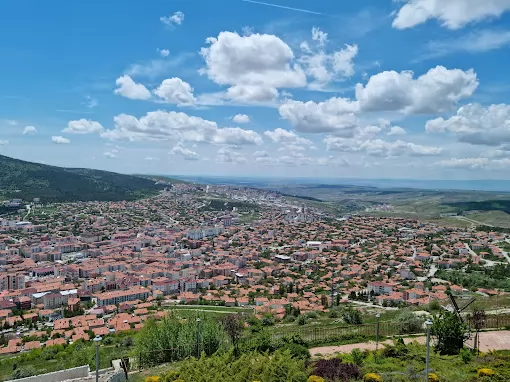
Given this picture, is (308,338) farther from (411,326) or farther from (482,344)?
(482,344)

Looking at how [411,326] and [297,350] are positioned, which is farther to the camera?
[411,326]

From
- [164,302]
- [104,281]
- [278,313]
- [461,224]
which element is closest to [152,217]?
[104,281]

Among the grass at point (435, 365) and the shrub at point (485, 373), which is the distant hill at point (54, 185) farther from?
the shrub at point (485, 373)

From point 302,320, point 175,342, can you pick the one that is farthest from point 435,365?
point 302,320

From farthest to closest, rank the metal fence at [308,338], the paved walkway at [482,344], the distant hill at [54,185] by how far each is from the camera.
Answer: the distant hill at [54,185]
the metal fence at [308,338]
the paved walkway at [482,344]

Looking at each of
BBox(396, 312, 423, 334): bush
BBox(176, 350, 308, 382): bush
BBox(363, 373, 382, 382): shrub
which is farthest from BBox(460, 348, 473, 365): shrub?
BBox(176, 350, 308, 382): bush

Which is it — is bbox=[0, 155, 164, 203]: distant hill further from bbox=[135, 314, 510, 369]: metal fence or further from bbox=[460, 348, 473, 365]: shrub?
bbox=[460, 348, 473, 365]: shrub

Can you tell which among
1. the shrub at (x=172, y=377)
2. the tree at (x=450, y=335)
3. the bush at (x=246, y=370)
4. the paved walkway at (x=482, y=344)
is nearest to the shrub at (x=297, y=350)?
the paved walkway at (x=482, y=344)
